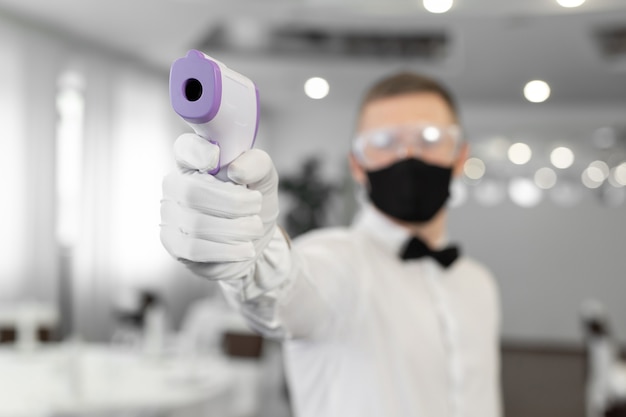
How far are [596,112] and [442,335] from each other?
9710 mm

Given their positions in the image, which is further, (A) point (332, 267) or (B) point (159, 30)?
(B) point (159, 30)

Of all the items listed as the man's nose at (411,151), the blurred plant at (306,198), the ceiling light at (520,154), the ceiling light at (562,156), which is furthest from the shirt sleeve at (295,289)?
the ceiling light at (562,156)

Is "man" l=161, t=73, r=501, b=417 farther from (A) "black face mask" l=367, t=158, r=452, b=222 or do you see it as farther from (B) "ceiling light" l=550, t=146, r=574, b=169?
(B) "ceiling light" l=550, t=146, r=574, b=169

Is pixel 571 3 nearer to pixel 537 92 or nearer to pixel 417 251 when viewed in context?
pixel 537 92

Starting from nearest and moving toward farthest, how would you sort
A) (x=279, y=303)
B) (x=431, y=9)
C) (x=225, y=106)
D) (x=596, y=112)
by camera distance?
(x=225, y=106)
(x=279, y=303)
(x=431, y=9)
(x=596, y=112)

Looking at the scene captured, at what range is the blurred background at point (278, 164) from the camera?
180 inches

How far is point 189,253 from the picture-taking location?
0.70m

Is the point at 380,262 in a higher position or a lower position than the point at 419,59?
lower

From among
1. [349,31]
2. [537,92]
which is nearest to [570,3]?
[537,92]

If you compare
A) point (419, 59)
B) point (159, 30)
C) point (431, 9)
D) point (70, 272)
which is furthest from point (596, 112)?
point (431, 9)

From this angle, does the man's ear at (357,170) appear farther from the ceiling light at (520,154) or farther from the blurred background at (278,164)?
the ceiling light at (520,154)

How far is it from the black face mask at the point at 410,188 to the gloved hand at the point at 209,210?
695 mm

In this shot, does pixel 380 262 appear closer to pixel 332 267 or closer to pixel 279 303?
pixel 332 267

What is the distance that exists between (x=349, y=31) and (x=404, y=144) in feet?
20.4
